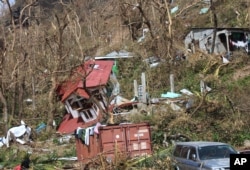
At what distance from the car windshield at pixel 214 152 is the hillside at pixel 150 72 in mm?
2383

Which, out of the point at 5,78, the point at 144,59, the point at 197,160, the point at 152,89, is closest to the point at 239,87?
the point at 152,89

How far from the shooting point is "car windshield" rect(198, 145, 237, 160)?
48.2 ft

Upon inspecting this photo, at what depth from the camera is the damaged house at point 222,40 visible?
3756 cm

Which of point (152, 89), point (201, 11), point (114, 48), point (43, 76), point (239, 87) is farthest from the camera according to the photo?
point (201, 11)

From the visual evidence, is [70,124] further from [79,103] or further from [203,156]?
[203,156]

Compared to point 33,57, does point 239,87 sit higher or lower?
lower

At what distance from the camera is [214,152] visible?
588 inches

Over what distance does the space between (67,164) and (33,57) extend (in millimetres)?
21526

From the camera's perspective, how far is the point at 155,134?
909 inches

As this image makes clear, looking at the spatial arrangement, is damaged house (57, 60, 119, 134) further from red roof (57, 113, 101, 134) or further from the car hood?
the car hood

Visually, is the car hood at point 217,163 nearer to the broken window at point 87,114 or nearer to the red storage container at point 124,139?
the red storage container at point 124,139

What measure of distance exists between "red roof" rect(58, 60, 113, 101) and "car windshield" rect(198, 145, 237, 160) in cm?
1847

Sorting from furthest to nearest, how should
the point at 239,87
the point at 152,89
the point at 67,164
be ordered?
the point at 152,89, the point at 239,87, the point at 67,164

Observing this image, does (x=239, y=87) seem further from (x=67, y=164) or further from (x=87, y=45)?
(x=87, y=45)
